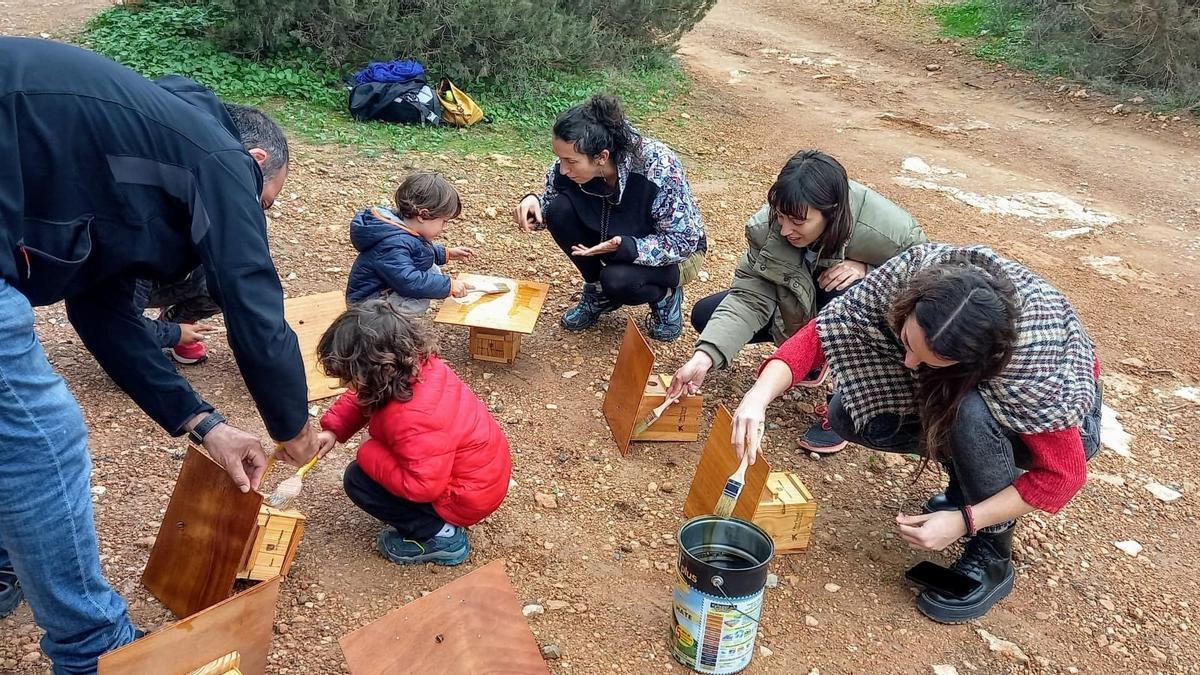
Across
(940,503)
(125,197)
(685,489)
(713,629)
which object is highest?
(125,197)

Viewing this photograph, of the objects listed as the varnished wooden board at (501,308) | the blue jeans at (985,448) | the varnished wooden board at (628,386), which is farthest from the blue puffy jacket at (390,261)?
the blue jeans at (985,448)

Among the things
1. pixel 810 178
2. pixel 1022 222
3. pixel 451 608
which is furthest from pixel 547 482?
pixel 1022 222

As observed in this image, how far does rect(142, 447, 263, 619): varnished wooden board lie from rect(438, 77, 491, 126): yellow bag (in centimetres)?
506

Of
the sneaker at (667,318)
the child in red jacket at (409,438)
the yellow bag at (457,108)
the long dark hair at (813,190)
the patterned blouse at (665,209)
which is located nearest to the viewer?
the child in red jacket at (409,438)

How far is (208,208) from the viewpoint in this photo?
1917 millimetres

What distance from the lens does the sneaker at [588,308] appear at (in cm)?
442

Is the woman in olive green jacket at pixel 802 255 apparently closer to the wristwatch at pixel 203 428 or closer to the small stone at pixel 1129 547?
the small stone at pixel 1129 547

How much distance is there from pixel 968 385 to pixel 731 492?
2.36 ft

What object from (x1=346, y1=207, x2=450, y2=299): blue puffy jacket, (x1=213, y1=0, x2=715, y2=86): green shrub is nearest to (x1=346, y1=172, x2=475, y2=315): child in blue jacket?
(x1=346, y1=207, x2=450, y2=299): blue puffy jacket

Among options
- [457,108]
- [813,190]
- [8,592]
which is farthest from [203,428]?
[457,108]

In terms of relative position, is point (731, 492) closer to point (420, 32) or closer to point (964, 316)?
point (964, 316)

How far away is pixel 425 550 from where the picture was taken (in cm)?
288

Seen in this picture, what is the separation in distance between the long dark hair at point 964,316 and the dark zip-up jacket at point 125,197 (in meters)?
1.54

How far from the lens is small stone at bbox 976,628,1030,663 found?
275 centimetres
